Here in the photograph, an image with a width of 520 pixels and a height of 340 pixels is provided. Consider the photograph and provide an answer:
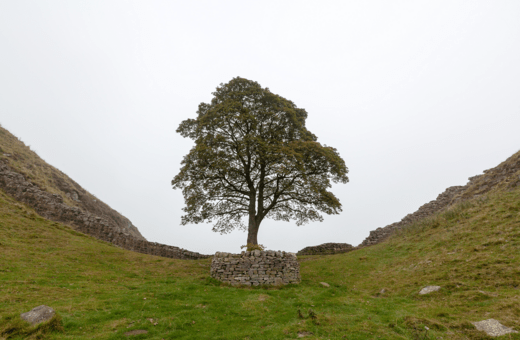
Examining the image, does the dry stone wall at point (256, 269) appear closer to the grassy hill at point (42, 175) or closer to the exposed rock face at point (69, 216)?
the exposed rock face at point (69, 216)

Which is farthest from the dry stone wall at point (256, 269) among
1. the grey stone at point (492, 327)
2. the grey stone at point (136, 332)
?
the grey stone at point (492, 327)

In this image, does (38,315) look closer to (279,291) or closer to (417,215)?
(279,291)

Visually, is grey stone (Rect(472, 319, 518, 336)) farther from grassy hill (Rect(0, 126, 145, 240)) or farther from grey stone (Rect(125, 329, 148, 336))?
grassy hill (Rect(0, 126, 145, 240))

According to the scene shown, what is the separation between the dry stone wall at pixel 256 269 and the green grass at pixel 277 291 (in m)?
0.72

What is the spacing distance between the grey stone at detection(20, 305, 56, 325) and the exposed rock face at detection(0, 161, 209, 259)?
1461cm

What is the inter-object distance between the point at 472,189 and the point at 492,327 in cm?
1995

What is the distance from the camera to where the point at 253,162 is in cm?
2227

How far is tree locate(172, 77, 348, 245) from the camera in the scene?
62.2ft

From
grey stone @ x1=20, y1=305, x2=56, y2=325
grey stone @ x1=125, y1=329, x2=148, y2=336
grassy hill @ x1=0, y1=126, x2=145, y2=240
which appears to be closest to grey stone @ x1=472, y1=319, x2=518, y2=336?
grey stone @ x1=125, y1=329, x2=148, y2=336

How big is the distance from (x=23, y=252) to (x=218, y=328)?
1264cm

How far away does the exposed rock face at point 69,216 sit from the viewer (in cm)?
2084

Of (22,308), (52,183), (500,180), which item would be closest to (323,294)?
A: (22,308)

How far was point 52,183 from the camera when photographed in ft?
88.1

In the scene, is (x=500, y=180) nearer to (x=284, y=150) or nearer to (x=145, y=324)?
(x=284, y=150)
